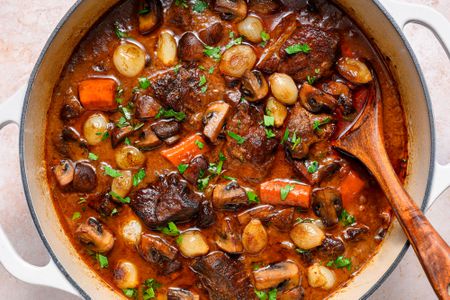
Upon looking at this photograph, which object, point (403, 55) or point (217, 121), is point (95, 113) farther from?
point (403, 55)

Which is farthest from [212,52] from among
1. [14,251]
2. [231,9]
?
[14,251]

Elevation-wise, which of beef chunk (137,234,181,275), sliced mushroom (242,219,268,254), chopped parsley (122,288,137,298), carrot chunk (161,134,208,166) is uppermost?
carrot chunk (161,134,208,166)

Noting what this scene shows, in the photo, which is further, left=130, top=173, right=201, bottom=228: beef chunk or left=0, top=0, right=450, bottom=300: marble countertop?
left=0, top=0, right=450, bottom=300: marble countertop

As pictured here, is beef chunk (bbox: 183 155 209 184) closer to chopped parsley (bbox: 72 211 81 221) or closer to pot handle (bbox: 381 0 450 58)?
chopped parsley (bbox: 72 211 81 221)

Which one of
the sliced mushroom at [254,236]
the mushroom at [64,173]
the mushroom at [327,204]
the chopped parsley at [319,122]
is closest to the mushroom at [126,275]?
the mushroom at [64,173]

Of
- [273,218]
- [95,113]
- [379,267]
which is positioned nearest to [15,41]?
[95,113]

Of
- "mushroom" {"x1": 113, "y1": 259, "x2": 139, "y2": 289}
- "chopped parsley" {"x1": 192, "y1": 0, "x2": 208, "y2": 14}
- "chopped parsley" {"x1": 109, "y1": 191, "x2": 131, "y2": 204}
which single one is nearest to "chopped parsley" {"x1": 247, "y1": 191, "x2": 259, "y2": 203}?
"chopped parsley" {"x1": 109, "y1": 191, "x2": 131, "y2": 204}
